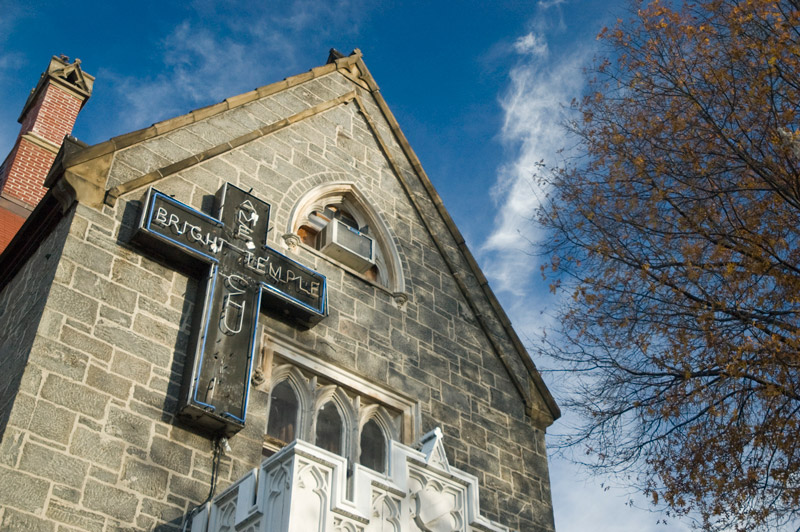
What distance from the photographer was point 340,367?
1048cm

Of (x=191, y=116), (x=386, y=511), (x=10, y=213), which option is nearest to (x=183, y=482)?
(x=386, y=511)

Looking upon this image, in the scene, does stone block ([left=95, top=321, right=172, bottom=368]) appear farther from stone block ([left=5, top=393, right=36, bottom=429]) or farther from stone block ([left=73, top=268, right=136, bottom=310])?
stone block ([left=5, top=393, right=36, bottom=429])

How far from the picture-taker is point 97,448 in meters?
7.70

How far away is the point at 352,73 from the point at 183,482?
8.91 m

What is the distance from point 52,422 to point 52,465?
0.41 m

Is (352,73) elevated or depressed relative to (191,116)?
elevated

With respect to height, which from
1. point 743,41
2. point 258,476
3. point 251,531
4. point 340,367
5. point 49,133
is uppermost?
point 49,133

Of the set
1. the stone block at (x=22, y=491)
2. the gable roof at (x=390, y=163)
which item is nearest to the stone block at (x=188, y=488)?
the stone block at (x=22, y=491)

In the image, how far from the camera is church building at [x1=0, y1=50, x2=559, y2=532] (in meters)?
7.45

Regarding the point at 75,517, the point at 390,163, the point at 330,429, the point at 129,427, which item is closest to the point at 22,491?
the point at 75,517

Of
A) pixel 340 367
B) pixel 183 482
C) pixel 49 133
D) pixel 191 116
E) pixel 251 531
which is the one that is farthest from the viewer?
pixel 49 133

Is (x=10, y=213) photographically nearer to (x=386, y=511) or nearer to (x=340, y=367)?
(x=340, y=367)

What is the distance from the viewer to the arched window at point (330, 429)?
9977 millimetres

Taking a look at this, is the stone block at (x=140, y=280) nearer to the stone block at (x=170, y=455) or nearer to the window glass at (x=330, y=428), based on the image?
the stone block at (x=170, y=455)
